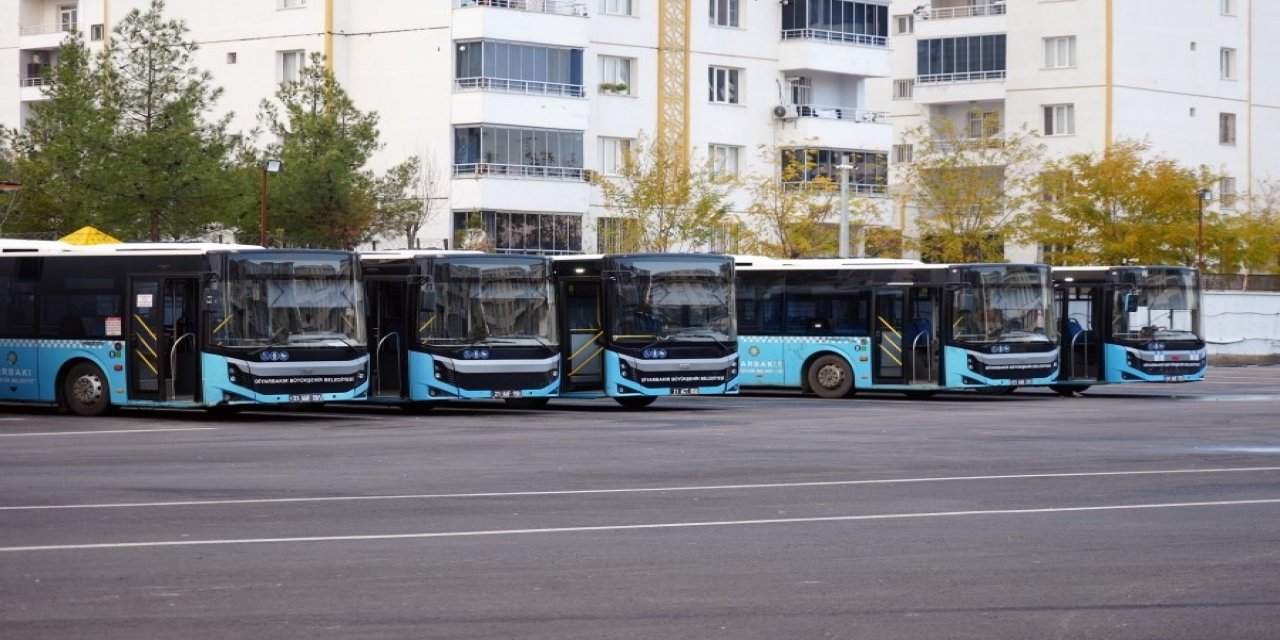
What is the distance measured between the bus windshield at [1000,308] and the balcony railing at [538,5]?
31.8m

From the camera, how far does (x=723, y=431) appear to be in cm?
2833

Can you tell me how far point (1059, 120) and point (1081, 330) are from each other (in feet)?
157

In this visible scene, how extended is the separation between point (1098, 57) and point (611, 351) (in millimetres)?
55376

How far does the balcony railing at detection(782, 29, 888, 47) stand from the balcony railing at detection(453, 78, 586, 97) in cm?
1201

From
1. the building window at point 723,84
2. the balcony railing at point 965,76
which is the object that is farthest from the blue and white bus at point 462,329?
the balcony railing at point 965,76

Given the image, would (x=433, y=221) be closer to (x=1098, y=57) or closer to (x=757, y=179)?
(x=757, y=179)

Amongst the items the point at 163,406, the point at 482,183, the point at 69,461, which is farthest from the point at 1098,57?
the point at 69,461

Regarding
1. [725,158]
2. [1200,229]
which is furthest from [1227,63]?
[725,158]

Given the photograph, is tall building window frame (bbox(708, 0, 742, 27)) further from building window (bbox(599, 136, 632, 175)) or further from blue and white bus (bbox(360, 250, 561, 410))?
blue and white bus (bbox(360, 250, 561, 410))

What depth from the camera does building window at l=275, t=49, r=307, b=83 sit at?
7075 centimetres

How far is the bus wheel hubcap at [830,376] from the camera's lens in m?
40.3

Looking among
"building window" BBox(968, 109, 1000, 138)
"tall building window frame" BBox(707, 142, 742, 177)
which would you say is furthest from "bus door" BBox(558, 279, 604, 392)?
"building window" BBox(968, 109, 1000, 138)

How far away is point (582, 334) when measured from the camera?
35.8 meters

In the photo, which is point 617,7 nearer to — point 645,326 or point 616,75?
point 616,75
